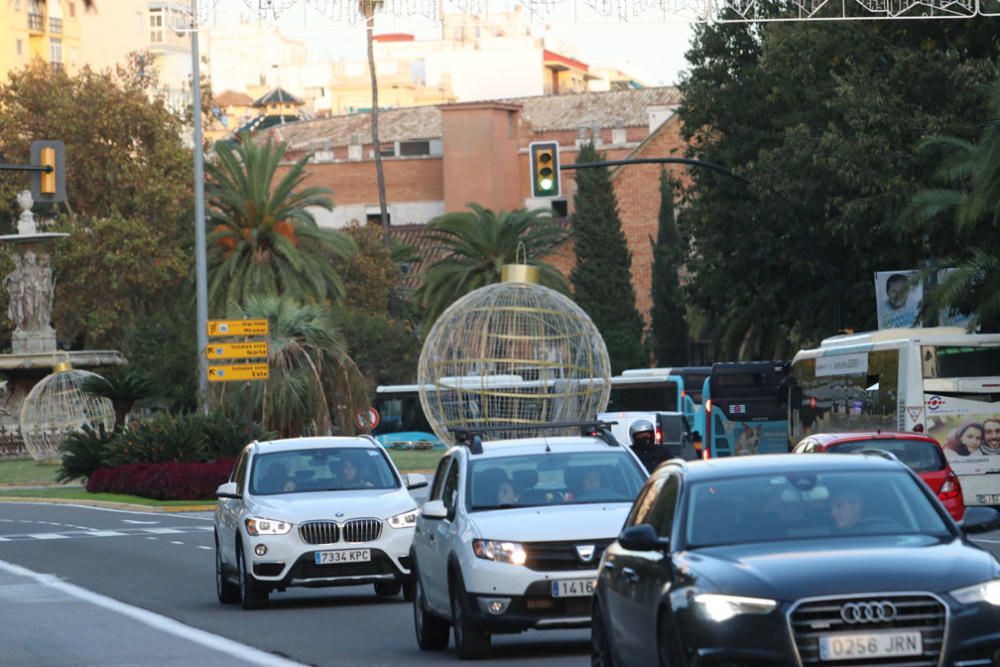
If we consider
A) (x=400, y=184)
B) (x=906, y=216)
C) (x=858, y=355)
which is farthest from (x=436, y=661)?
(x=400, y=184)

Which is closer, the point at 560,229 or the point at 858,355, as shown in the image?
the point at 858,355

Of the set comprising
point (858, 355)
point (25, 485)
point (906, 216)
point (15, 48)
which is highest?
Answer: point (15, 48)

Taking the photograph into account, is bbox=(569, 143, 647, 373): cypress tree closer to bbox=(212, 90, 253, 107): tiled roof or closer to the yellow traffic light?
the yellow traffic light

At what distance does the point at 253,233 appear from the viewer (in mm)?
67875

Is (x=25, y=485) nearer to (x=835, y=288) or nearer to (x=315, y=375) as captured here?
(x=315, y=375)

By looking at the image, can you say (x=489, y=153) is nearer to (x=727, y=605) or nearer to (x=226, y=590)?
(x=226, y=590)

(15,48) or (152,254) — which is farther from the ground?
(15,48)

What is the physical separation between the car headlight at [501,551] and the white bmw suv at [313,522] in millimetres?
5135

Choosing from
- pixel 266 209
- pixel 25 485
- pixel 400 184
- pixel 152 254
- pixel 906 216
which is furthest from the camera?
pixel 400 184

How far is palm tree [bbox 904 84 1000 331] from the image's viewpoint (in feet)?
119

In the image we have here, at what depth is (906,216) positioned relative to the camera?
40.9 m

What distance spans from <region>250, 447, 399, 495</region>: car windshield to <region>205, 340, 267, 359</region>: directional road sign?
2582cm

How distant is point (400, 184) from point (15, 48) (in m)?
27.3

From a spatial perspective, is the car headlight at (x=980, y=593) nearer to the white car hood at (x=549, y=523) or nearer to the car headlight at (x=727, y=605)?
the car headlight at (x=727, y=605)
